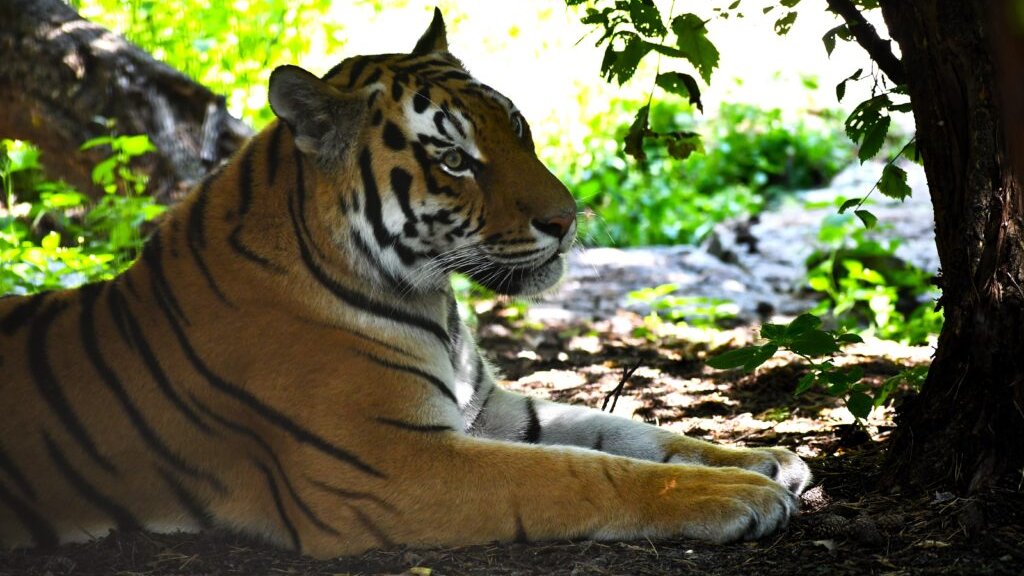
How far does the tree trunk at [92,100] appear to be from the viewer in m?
5.80

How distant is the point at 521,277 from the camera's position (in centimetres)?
300

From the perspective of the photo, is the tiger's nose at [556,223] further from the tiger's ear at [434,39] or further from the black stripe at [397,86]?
the tiger's ear at [434,39]

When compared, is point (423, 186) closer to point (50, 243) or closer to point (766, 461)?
point (766, 461)

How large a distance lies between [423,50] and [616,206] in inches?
253

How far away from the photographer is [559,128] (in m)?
10.4

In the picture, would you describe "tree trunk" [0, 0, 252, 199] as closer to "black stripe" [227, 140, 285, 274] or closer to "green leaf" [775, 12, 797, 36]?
"black stripe" [227, 140, 285, 274]

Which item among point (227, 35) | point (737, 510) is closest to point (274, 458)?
point (737, 510)

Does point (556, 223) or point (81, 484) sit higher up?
point (556, 223)

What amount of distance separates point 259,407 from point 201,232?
1.84 feet

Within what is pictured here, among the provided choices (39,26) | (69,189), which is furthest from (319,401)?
(39,26)

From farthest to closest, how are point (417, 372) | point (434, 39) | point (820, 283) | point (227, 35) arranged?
point (227, 35), point (820, 283), point (434, 39), point (417, 372)

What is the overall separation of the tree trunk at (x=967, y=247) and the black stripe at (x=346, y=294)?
1.36m

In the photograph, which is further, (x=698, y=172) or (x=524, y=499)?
(x=698, y=172)

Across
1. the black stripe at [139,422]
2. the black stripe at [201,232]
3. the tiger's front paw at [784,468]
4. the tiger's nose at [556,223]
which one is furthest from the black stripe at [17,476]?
the tiger's front paw at [784,468]
